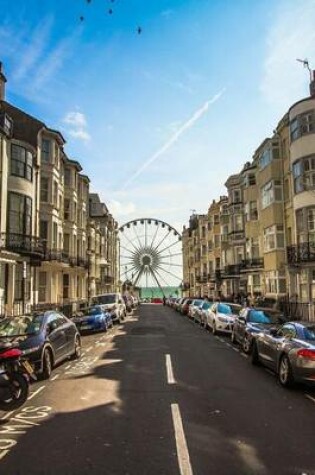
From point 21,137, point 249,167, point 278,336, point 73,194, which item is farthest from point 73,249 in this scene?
point 278,336

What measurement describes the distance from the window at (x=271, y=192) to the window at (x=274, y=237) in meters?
1.76

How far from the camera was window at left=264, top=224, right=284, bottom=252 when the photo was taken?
32.3 m

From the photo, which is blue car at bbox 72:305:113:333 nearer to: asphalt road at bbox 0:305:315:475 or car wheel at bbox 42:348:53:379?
asphalt road at bbox 0:305:315:475

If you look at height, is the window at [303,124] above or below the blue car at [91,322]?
above

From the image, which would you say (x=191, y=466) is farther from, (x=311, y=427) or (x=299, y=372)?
(x=299, y=372)

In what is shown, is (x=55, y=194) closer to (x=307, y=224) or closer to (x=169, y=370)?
(x=307, y=224)

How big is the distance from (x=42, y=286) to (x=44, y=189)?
7088 mm

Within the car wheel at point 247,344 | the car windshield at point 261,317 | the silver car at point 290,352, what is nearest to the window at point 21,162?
the car windshield at point 261,317

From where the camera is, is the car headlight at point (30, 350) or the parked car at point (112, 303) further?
the parked car at point (112, 303)

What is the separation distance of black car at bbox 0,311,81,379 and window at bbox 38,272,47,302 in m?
22.0

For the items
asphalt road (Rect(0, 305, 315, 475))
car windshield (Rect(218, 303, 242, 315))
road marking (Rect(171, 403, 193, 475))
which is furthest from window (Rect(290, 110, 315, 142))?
road marking (Rect(171, 403, 193, 475))

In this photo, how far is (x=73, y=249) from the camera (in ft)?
145

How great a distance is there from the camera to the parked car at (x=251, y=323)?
14.9 metres

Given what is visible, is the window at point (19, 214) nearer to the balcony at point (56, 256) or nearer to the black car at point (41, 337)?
the balcony at point (56, 256)
